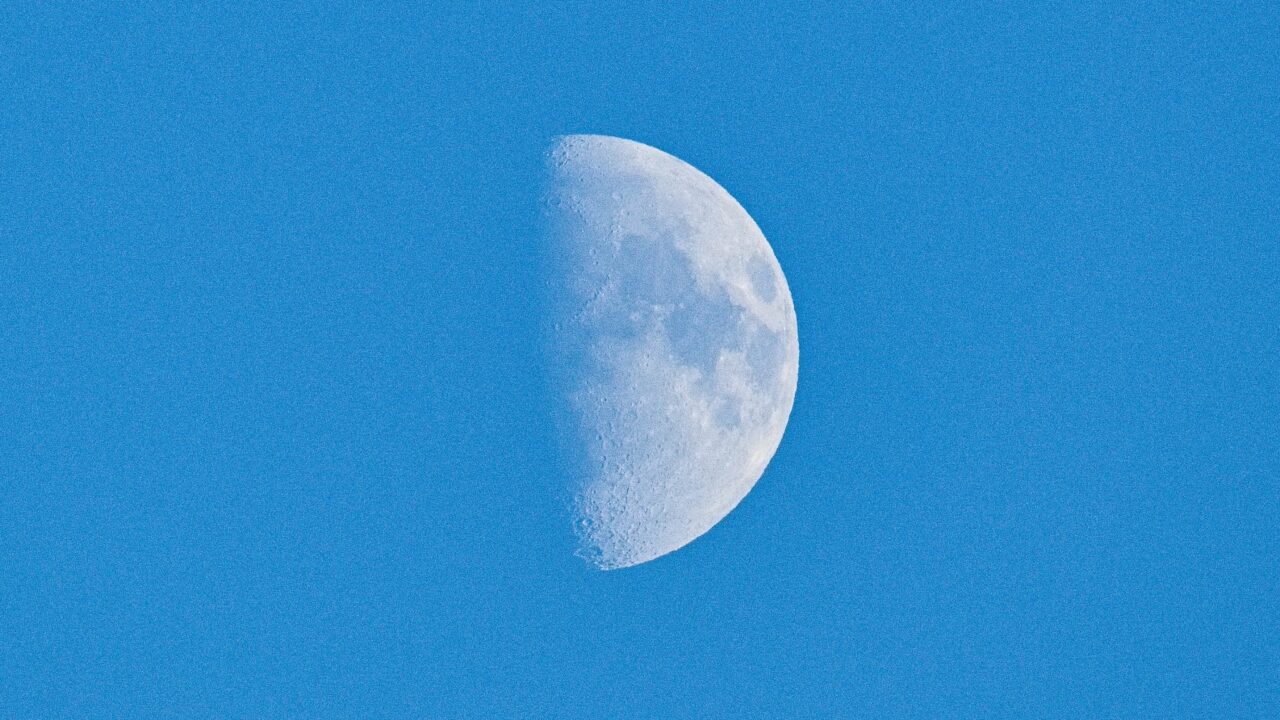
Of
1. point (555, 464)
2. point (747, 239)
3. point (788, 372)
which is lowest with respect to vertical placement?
point (555, 464)

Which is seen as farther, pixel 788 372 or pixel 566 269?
pixel 788 372

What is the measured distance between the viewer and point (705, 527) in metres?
9.91

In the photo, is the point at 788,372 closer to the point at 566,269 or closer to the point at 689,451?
the point at 689,451

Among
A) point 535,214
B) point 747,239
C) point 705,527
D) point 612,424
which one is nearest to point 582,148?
point 535,214

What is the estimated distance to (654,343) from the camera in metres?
8.72

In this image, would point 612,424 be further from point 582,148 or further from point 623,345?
point 582,148

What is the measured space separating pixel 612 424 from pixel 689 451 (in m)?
0.61

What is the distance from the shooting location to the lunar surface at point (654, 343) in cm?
874

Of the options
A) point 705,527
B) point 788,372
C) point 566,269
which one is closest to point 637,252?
point 566,269

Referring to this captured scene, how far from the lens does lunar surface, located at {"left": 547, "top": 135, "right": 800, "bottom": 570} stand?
8.74m

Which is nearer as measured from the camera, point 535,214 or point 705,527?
point 535,214

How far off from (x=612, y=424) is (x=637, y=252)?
1210 mm

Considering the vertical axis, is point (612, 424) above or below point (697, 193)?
below

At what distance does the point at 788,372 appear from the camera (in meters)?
9.78
